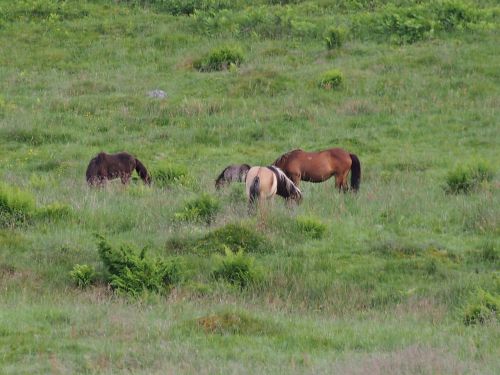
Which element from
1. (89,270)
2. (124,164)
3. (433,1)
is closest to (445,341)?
(89,270)

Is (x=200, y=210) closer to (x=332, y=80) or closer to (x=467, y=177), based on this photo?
(x=467, y=177)

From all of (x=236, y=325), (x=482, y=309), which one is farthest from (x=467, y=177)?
(x=236, y=325)

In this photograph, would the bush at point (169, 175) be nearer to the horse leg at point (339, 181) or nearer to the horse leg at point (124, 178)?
the horse leg at point (124, 178)

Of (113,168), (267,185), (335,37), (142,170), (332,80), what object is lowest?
(332,80)

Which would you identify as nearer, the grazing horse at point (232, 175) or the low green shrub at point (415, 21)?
the grazing horse at point (232, 175)

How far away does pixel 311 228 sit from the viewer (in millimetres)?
14781

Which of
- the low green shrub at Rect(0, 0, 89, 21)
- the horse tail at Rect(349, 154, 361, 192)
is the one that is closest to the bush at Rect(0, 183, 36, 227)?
the horse tail at Rect(349, 154, 361, 192)

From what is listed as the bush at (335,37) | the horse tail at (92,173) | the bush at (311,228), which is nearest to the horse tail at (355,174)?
the bush at (311,228)

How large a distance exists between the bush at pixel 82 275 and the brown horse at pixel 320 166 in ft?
18.9

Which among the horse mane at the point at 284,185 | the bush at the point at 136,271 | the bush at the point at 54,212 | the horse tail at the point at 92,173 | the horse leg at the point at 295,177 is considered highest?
the bush at the point at 136,271

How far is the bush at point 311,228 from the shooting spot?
48.2 ft

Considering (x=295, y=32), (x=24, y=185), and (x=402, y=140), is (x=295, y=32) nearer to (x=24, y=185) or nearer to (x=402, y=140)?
(x=402, y=140)

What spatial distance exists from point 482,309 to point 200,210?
5.98 metres

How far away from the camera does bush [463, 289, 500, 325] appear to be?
35.4ft
